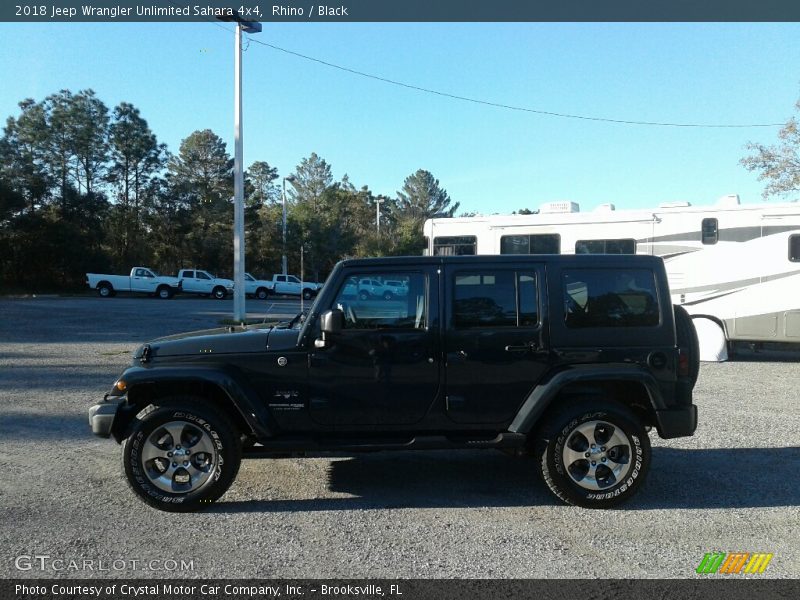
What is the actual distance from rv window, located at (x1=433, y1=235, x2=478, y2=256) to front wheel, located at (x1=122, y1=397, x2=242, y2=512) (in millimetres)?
10201

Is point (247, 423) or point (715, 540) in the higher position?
point (247, 423)

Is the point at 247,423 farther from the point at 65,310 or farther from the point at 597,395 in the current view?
the point at 65,310

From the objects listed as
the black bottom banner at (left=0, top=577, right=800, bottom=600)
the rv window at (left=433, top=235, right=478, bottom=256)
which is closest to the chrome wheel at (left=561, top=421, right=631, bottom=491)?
the black bottom banner at (left=0, top=577, right=800, bottom=600)

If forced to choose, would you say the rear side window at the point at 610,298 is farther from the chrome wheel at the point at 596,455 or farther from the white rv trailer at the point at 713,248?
the white rv trailer at the point at 713,248

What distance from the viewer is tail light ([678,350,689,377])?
5.24 meters

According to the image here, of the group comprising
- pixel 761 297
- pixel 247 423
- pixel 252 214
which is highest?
pixel 252 214

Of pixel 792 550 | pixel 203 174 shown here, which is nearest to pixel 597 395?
pixel 792 550

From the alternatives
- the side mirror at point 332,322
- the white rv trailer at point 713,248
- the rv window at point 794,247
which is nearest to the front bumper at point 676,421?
the side mirror at point 332,322

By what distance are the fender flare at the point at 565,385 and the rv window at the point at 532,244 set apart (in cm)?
921

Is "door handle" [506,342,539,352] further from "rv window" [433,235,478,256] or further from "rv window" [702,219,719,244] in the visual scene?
"rv window" [433,235,478,256]

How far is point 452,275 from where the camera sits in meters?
5.26

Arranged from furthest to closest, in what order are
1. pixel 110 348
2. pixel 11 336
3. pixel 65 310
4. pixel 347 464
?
1. pixel 65 310
2. pixel 11 336
3. pixel 110 348
4. pixel 347 464

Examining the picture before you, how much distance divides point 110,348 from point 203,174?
45941mm

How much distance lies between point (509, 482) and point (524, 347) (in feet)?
4.46
